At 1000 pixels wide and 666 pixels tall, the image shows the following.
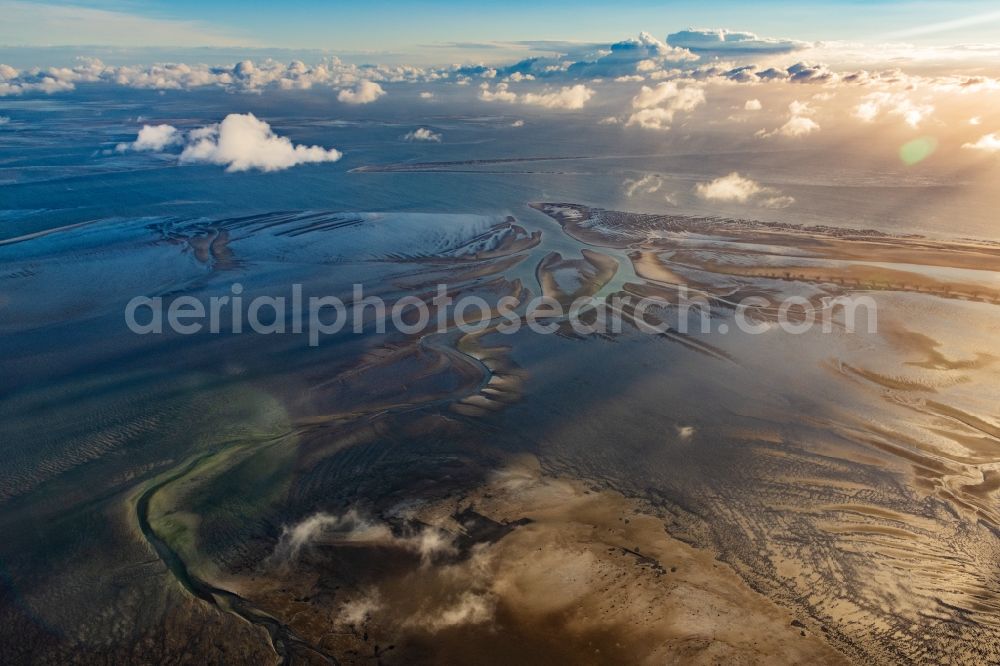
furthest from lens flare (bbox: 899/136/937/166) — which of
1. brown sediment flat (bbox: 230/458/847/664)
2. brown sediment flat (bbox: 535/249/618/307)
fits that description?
brown sediment flat (bbox: 230/458/847/664)

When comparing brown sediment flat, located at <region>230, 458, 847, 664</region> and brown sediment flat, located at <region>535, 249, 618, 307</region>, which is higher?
brown sediment flat, located at <region>535, 249, 618, 307</region>

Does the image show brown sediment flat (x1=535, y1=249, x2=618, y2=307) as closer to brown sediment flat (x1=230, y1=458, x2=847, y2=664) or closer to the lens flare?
brown sediment flat (x1=230, y1=458, x2=847, y2=664)

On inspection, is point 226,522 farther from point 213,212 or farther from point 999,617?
point 213,212

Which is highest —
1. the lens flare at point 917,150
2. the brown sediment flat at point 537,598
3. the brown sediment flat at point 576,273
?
the lens flare at point 917,150

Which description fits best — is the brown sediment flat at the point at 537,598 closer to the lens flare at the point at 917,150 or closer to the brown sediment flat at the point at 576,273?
the brown sediment flat at the point at 576,273

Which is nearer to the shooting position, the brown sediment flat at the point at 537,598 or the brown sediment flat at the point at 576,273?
the brown sediment flat at the point at 537,598

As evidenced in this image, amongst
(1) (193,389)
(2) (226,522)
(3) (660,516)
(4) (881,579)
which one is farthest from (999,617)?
(1) (193,389)

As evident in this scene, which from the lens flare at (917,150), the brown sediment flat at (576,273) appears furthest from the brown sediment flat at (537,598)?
the lens flare at (917,150)

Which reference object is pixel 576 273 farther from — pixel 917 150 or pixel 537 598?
pixel 917 150

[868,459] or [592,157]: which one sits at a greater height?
[592,157]

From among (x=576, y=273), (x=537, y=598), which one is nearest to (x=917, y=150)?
(x=576, y=273)

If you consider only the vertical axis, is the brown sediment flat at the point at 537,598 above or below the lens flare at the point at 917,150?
below
